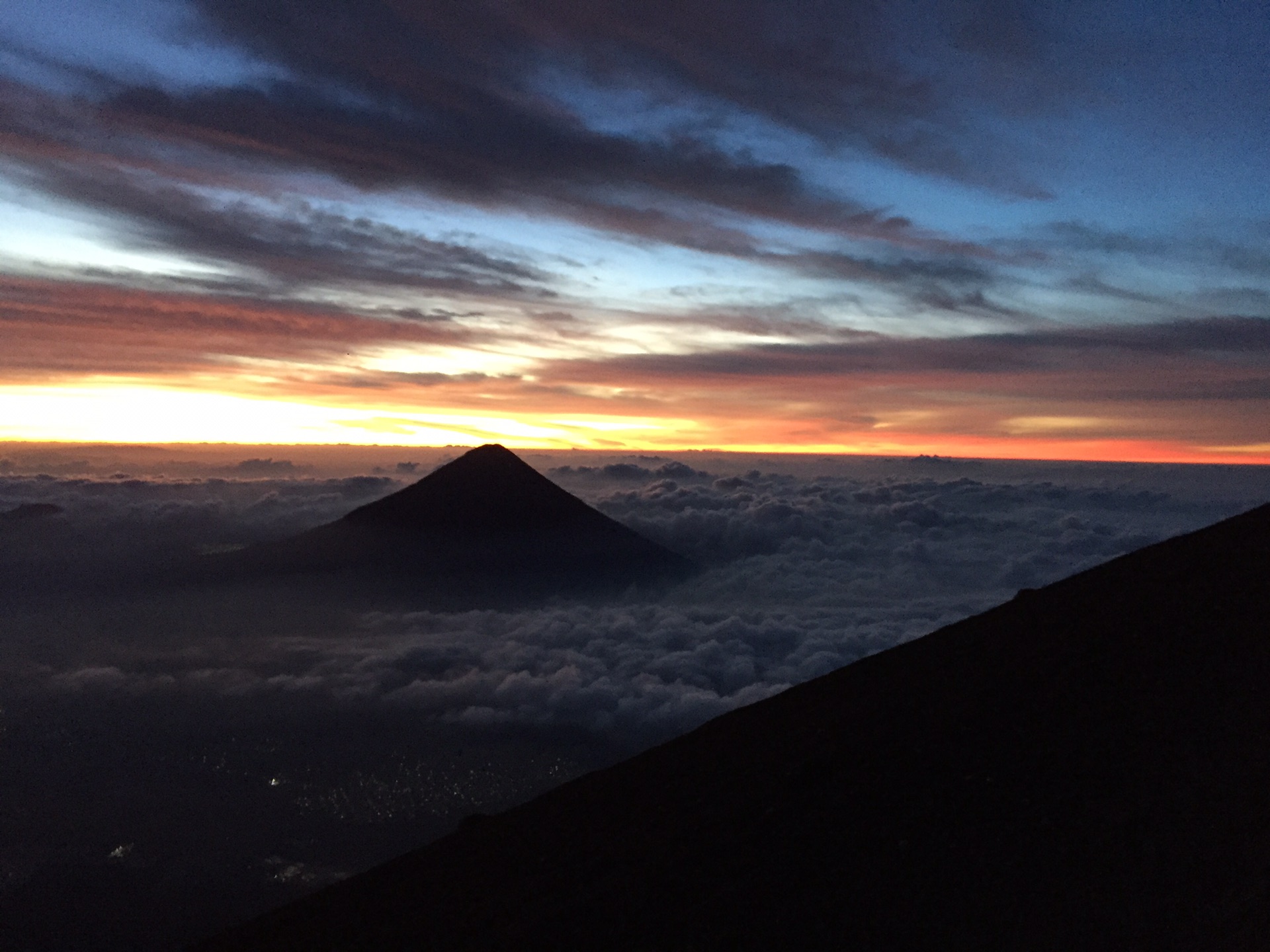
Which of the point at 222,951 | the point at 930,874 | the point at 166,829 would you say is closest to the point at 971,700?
the point at 930,874

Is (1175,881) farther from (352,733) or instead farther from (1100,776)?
(352,733)

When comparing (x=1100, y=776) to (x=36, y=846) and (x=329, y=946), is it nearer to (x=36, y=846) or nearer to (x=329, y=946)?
(x=329, y=946)

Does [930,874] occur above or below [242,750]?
above

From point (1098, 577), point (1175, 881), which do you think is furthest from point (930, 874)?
point (1098, 577)

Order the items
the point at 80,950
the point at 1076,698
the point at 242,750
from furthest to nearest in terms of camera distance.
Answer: the point at 242,750
the point at 80,950
the point at 1076,698

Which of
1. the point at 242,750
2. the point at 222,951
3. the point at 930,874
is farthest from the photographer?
the point at 242,750

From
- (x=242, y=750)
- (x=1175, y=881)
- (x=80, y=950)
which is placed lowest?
(x=242, y=750)

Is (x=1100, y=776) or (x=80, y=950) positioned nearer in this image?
(x=1100, y=776)
